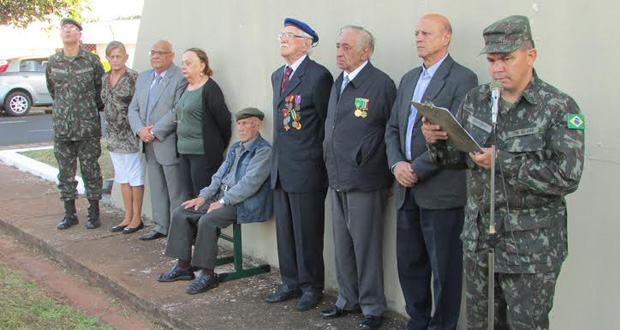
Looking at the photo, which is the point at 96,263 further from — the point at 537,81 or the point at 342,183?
the point at 537,81

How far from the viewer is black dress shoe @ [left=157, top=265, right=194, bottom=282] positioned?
5.57 meters

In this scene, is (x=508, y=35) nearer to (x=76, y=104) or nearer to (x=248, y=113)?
(x=248, y=113)

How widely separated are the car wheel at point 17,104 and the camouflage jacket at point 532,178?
19567 millimetres

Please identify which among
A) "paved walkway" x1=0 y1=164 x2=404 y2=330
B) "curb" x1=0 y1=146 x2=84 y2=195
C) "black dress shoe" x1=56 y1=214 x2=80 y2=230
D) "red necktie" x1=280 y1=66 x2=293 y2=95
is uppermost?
"red necktie" x1=280 y1=66 x2=293 y2=95

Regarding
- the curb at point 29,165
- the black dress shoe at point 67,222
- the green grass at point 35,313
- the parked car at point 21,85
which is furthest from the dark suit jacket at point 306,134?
the parked car at point 21,85

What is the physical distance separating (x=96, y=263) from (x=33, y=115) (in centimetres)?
1614

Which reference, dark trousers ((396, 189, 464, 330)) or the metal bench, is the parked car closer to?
the metal bench

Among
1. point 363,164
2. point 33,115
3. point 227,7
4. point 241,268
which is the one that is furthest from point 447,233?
point 33,115

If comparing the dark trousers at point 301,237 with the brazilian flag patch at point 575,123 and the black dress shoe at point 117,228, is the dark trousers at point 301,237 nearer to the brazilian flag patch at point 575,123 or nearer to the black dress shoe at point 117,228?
the brazilian flag patch at point 575,123

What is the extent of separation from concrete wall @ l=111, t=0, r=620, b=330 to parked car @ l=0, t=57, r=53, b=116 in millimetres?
16485

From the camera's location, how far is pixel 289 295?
5.07m

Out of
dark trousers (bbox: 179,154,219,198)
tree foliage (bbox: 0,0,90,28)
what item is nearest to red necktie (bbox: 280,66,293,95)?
dark trousers (bbox: 179,154,219,198)

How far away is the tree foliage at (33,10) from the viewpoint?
16.1 metres

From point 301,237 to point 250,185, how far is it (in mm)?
686
